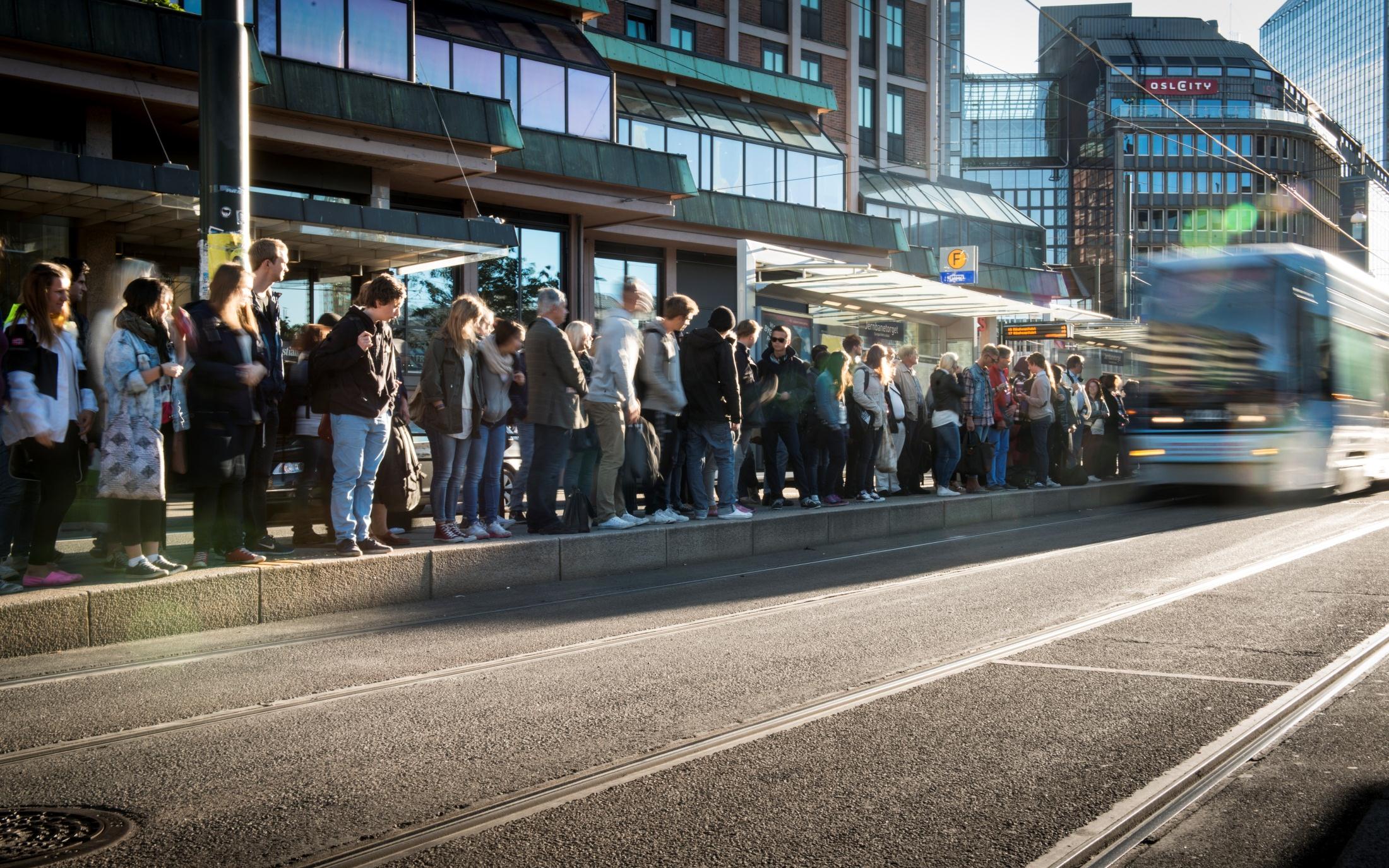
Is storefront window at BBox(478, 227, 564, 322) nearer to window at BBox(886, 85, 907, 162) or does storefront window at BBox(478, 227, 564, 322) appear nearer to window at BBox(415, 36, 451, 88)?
window at BBox(415, 36, 451, 88)

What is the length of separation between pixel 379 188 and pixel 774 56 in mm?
23557

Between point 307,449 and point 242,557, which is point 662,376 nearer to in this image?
point 307,449

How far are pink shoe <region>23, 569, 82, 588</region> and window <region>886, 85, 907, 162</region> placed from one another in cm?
4308

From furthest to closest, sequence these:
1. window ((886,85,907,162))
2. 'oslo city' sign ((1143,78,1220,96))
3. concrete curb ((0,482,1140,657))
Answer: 'oslo city' sign ((1143,78,1220,96)), window ((886,85,907,162)), concrete curb ((0,482,1140,657))

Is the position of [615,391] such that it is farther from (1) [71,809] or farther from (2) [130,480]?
(1) [71,809]

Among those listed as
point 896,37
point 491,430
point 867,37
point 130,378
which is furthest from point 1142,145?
point 130,378

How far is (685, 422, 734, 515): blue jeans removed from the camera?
36.1ft

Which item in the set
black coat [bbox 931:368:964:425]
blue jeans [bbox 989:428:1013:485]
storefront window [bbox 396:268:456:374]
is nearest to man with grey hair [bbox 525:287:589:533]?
black coat [bbox 931:368:964:425]

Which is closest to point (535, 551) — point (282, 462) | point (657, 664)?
point (282, 462)

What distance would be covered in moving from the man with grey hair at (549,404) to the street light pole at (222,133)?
2245 millimetres

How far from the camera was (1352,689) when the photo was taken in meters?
5.35

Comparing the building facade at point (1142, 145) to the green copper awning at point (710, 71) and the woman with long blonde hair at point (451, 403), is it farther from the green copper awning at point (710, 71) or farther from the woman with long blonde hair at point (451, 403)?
the woman with long blonde hair at point (451, 403)

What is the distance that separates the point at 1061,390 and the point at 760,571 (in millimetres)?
8717

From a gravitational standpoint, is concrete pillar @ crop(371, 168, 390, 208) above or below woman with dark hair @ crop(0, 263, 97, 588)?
above
